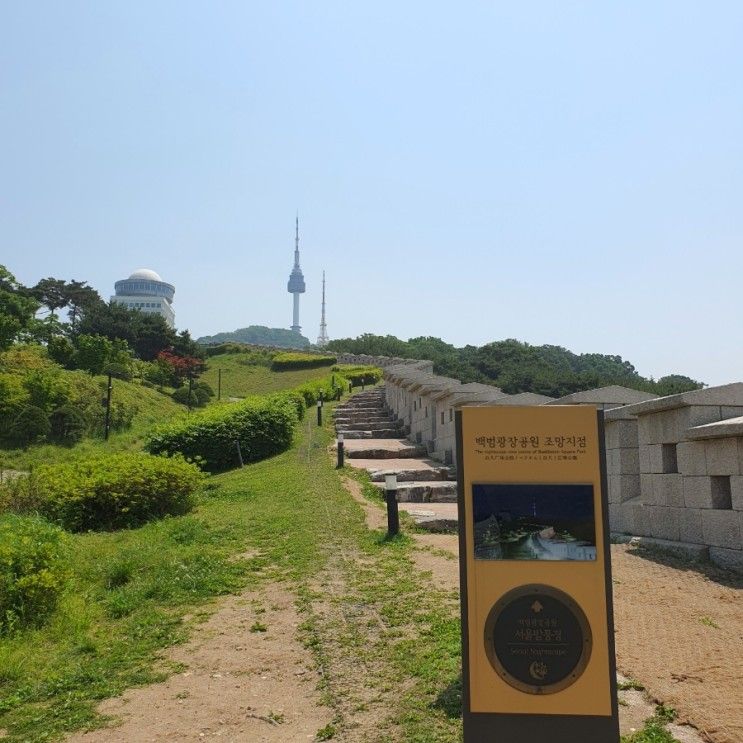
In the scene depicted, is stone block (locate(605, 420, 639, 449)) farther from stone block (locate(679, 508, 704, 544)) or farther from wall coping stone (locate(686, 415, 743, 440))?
wall coping stone (locate(686, 415, 743, 440))

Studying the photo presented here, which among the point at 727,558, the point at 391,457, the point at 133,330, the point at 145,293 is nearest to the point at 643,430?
the point at 727,558

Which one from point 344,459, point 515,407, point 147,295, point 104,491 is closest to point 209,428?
point 344,459

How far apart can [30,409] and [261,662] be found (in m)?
19.1

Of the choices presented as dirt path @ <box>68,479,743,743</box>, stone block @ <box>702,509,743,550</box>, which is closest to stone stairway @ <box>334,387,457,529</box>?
stone block @ <box>702,509,743,550</box>

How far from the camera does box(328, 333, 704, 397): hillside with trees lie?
74.0 feet

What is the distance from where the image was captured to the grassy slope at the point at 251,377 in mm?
40312

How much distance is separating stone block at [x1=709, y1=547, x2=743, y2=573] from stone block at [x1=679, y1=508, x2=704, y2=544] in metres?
0.22

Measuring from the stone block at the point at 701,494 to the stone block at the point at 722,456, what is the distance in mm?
131

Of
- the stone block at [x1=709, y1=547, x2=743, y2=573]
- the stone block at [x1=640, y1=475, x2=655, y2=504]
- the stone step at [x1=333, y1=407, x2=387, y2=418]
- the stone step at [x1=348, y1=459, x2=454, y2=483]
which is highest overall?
the stone step at [x1=333, y1=407, x2=387, y2=418]

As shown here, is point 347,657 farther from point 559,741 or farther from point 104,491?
point 104,491

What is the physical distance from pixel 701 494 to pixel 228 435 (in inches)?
468

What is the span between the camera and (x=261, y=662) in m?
4.95

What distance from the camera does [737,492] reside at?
642 cm

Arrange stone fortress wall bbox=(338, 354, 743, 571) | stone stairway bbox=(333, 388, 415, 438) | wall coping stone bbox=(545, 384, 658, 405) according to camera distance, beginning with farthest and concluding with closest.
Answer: stone stairway bbox=(333, 388, 415, 438) < wall coping stone bbox=(545, 384, 658, 405) < stone fortress wall bbox=(338, 354, 743, 571)
